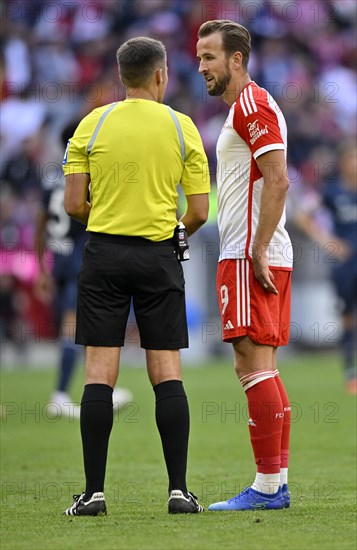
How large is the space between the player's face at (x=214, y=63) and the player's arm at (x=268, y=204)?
45 centimetres

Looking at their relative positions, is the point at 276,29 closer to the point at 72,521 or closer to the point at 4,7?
the point at 4,7

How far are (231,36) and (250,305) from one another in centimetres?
127

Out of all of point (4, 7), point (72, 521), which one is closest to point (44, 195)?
point (72, 521)

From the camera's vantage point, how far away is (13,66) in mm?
19297

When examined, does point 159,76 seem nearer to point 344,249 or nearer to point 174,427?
point 174,427

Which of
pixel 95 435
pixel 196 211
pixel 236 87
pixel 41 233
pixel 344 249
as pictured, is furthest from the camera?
pixel 344 249

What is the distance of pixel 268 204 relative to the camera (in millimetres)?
5355

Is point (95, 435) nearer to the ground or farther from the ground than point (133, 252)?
nearer to the ground

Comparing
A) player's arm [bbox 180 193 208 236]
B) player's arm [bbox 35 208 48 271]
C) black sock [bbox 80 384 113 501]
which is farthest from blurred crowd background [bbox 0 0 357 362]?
black sock [bbox 80 384 113 501]

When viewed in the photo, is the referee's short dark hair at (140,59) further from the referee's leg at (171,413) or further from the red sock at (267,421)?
the red sock at (267,421)

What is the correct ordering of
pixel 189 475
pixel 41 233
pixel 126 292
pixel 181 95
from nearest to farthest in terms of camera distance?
pixel 126 292
pixel 189 475
pixel 41 233
pixel 181 95

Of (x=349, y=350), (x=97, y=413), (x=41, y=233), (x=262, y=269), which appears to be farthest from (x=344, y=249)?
(x=97, y=413)

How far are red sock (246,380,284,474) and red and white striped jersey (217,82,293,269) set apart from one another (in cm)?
59

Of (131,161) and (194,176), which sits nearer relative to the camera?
(131,161)
